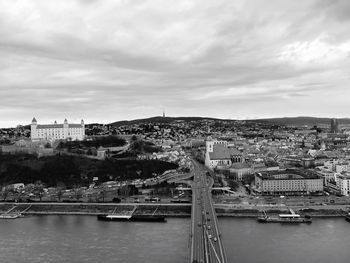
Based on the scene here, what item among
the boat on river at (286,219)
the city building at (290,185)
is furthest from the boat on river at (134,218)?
the city building at (290,185)

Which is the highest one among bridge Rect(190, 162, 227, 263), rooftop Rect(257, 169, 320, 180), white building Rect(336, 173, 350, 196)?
rooftop Rect(257, 169, 320, 180)

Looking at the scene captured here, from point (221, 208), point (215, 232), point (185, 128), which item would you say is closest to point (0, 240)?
point (215, 232)

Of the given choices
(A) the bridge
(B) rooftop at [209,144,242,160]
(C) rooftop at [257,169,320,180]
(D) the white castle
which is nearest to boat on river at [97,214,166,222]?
(A) the bridge

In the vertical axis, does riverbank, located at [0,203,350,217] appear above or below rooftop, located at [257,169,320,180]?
below

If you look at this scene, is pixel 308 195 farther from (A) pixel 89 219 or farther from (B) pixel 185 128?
(B) pixel 185 128

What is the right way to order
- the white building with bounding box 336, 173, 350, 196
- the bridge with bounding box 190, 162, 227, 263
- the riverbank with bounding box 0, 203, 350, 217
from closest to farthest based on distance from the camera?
the bridge with bounding box 190, 162, 227, 263, the riverbank with bounding box 0, 203, 350, 217, the white building with bounding box 336, 173, 350, 196

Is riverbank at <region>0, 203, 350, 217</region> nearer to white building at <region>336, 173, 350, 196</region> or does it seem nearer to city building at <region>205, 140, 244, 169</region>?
white building at <region>336, 173, 350, 196</region>

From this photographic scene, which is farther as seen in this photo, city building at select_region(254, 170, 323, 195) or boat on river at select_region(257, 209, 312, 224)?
city building at select_region(254, 170, 323, 195)

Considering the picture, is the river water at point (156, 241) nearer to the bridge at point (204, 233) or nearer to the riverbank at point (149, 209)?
the bridge at point (204, 233)
